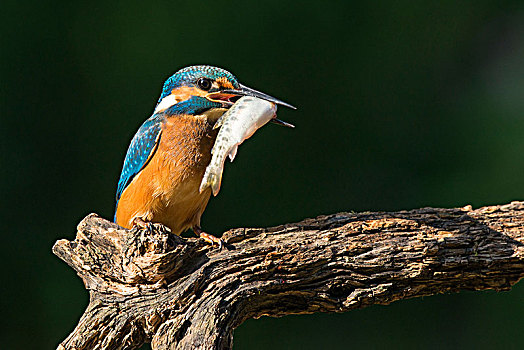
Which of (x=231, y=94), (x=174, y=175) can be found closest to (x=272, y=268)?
(x=174, y=175)

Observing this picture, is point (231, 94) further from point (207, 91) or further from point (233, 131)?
point (233, 131)

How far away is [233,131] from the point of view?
166 cm

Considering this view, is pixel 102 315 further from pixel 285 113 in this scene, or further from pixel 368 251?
pixel 285 113

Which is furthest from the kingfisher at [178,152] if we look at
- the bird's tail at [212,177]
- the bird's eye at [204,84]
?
the bird's tail at [212,177]

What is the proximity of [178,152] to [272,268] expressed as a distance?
1.44ft

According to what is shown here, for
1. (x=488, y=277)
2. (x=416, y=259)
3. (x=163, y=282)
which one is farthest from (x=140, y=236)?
(x=488, y=277)

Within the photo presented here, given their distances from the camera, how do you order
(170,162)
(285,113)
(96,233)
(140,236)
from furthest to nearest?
1. (285,113)
2. (170,162)
3. (96,233)
4. (140,236)

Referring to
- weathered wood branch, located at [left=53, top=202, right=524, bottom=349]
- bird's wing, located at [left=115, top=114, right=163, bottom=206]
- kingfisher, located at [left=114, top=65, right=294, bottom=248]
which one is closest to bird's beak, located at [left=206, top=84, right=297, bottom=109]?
kingfisher, located at [left=114, top=65, right=294, bottom=248]

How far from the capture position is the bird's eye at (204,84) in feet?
6.28

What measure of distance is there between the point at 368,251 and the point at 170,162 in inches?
22.8

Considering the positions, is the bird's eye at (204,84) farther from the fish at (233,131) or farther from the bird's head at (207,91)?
the fish at (233,131)

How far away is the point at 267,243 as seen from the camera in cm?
164

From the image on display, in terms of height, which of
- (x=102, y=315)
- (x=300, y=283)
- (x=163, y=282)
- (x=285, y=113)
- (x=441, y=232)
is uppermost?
(x=285, y=113)

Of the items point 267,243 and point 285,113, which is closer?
point 267,243
